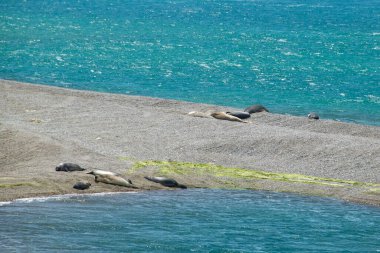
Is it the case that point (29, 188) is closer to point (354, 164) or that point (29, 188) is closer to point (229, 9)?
point (354, 164)

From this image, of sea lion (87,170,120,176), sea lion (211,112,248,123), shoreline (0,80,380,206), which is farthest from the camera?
sea lion (211,112,248,123)

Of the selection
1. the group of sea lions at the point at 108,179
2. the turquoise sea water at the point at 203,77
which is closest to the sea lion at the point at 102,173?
the group of sea lions at the point at 108,179

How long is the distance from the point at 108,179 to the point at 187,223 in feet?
15.4

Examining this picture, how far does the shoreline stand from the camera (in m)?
33.9

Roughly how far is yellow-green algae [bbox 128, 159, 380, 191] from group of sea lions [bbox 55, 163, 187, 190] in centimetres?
114

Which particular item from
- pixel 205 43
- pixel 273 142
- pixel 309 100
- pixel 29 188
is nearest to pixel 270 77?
pixel 309 100

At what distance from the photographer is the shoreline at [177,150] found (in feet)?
111

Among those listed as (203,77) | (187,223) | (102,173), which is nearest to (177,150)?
(102,173)

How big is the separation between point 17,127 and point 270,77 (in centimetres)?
3287

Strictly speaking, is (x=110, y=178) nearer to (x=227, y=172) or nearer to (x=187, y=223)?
(x=187, y=223)

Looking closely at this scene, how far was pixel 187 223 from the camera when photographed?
29.4 metres

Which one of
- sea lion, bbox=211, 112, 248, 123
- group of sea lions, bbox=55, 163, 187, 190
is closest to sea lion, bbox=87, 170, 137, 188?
group of sea lions, bbox=55, 163, 187, 190

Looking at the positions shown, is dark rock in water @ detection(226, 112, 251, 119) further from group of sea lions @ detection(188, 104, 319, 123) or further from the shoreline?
the shoreline

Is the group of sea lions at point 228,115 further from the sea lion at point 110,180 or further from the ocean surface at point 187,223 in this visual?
the sea lion at point 110,180
